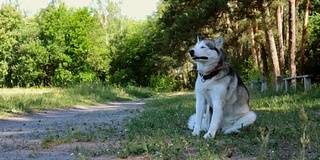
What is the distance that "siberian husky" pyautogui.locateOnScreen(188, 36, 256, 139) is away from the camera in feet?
18.7

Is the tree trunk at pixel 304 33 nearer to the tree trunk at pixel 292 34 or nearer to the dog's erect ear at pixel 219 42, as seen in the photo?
the tree trunk at pixel 292 34

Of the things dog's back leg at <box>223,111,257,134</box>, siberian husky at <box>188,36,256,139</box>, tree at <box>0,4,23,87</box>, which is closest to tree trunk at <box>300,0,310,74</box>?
siberian husky at <box>188,36,256,139</box>

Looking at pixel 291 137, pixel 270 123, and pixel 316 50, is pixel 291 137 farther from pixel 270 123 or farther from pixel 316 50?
pixel 316 50

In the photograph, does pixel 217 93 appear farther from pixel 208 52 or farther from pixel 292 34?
pixel 292 34

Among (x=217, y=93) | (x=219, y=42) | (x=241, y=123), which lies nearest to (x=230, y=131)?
(x=241, y=123)

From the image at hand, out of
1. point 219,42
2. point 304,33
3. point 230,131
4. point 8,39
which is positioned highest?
point 8,39

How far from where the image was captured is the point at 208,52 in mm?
5762

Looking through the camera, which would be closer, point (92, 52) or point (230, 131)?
point (230, 131)

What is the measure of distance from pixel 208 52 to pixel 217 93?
0.62 m

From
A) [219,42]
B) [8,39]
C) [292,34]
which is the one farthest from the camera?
[8,39]

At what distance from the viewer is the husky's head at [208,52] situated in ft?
18.9

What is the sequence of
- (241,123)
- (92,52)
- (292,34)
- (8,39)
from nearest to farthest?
(241,123)
(292,34)
(8,39)
(92,52)

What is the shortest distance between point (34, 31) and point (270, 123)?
46.6 meters

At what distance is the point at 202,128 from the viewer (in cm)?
617
